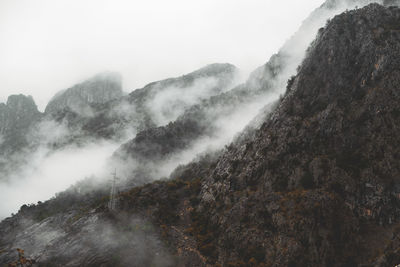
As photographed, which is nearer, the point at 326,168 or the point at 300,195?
the point at 300,195

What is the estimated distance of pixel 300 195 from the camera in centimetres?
6694

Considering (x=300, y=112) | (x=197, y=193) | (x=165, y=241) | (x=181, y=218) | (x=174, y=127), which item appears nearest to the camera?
(x=165, y=241)

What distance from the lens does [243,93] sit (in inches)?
7318

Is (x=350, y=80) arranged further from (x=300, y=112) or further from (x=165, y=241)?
(x=165, y=241)

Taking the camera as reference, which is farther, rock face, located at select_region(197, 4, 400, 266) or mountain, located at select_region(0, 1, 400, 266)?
mountain, located at select_region(0, 1, 400, 266)

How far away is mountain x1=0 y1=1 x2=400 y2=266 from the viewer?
196 feet

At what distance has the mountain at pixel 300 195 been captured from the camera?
59.8 meters

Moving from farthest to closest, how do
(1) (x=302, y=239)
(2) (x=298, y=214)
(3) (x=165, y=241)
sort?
(3) (x=165, y=241)
(2) (x=298, y=214)
(1) (x=302, y=239)

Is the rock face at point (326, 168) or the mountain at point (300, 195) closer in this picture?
the rock face at point (326, 168)

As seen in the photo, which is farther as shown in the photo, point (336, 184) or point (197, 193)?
point (197, 193)

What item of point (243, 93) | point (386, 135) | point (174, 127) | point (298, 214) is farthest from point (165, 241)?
point (243, 93)

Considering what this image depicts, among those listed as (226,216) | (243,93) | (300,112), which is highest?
(243,93)

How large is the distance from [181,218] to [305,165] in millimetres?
40127

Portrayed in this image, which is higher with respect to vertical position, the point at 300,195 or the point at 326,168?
the point at 326,168
